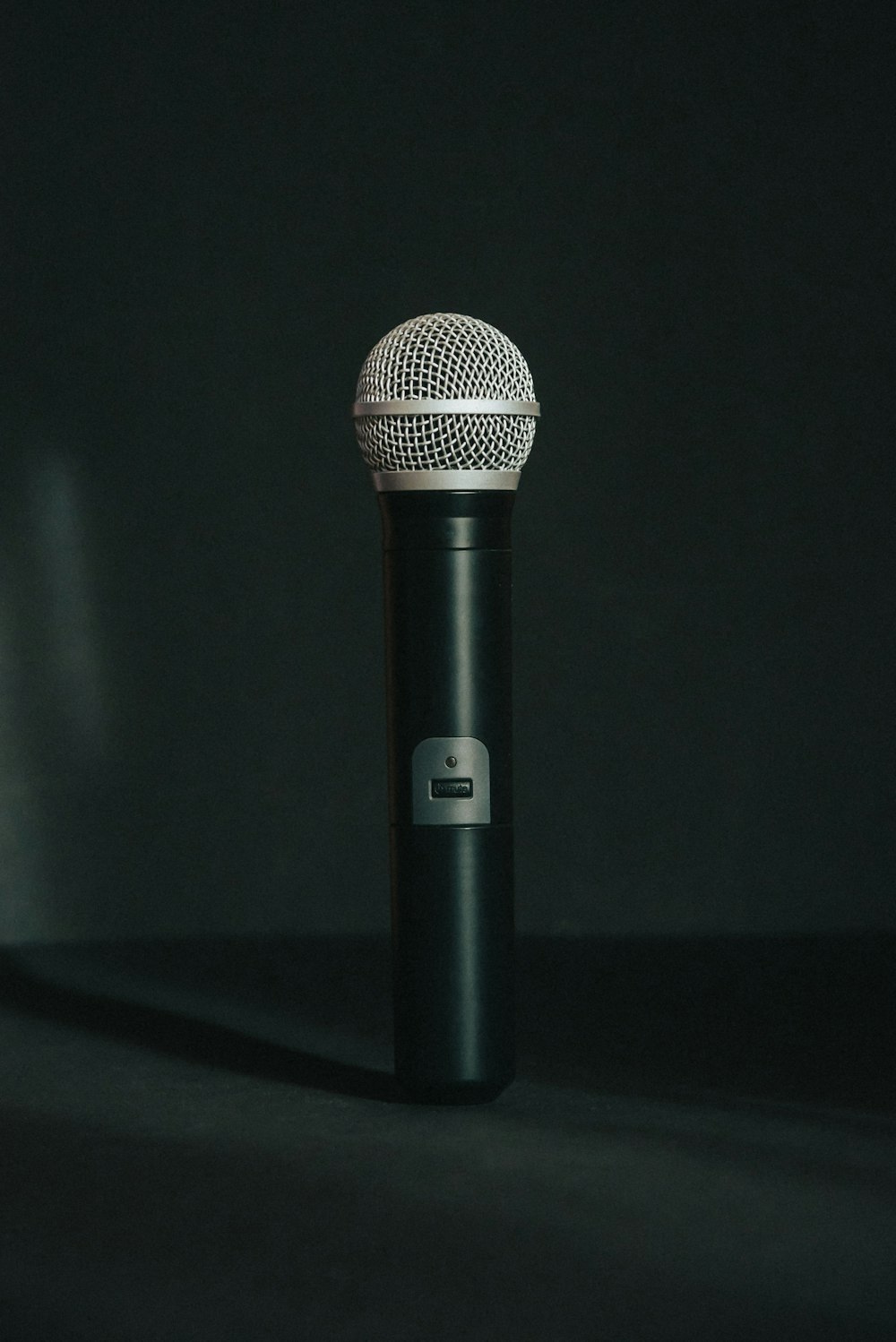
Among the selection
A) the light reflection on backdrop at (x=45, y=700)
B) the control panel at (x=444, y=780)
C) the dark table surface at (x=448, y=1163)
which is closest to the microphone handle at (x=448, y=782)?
the control panel at (x=444, y=780)

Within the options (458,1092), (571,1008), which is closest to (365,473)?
(571,1008)

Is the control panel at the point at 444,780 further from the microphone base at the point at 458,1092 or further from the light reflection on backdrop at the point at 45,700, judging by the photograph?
the light reflection on backdrop at the point at 45,700

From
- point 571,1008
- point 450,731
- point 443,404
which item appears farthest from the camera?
point 571,1008

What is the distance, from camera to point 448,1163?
3010mm

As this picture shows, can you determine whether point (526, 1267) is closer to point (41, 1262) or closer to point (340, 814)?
point (41, 1262)

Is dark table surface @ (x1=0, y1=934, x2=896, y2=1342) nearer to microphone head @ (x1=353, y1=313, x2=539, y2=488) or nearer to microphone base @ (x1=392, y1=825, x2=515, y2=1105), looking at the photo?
microphone base @ (x1=392, y1=825, x2=515, y2=1105)

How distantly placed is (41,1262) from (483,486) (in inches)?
61.6

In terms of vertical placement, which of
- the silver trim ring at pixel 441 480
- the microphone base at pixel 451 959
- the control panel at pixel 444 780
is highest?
the silver trim ring at pixel 441 480

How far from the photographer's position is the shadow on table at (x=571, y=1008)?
11.7 ft

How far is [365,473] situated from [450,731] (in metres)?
1.73

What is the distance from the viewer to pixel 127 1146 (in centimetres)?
314

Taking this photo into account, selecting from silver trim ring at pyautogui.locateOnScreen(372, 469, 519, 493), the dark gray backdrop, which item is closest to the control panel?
silver trim ring at pyautogui.locateOnScreen(372, 469, 519, 493)

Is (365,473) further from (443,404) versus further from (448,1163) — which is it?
(448,1163)

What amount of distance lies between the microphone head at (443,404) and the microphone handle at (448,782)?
2.6 inches
